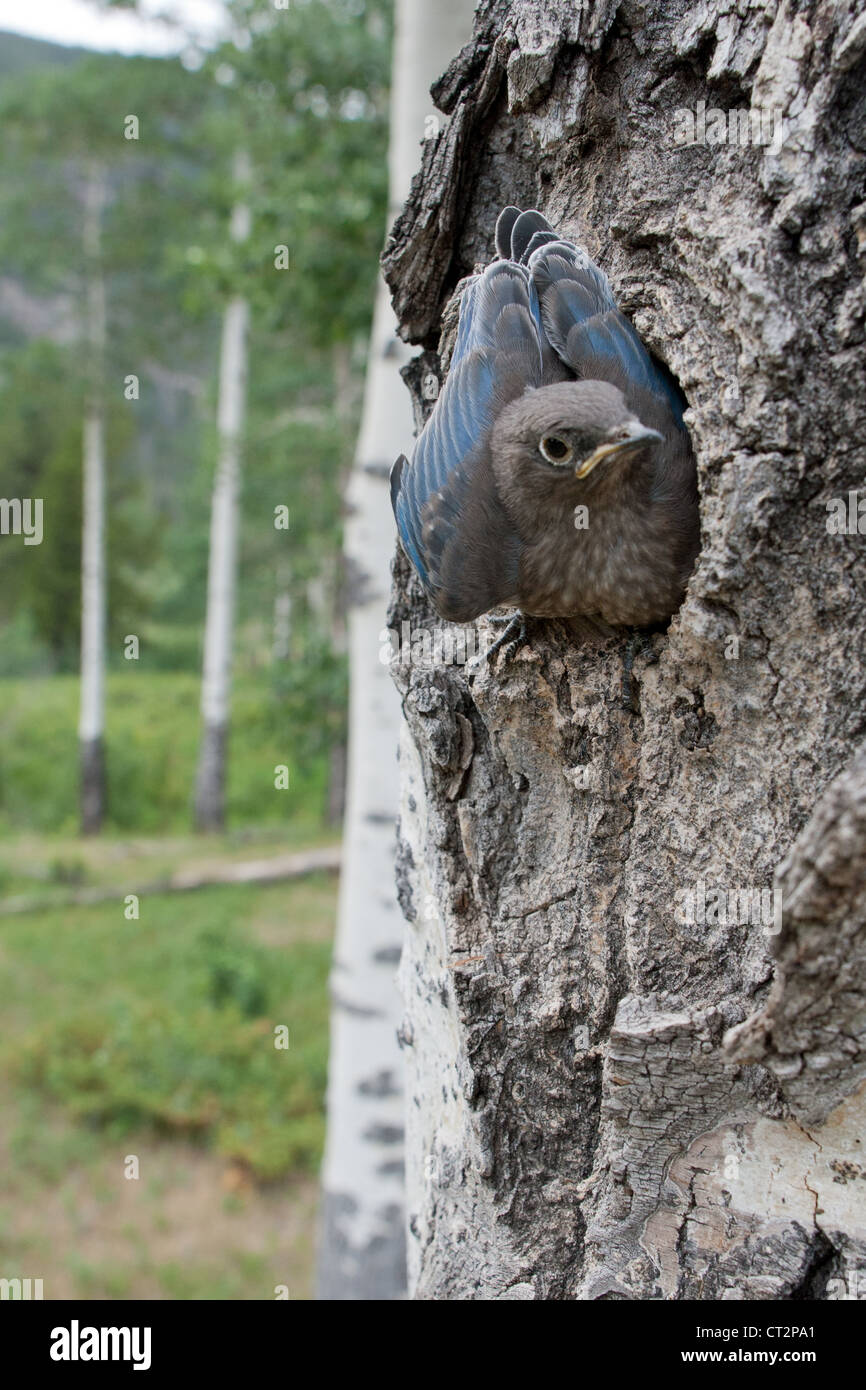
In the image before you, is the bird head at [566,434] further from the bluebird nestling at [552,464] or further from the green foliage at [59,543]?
the green foliage at [59,543]

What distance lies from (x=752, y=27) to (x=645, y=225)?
0.92 feet

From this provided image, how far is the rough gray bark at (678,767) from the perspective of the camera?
4.55 feet

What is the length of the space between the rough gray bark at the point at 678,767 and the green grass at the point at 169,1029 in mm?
5074

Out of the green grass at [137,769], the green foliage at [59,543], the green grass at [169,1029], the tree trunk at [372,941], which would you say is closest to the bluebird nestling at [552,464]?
the tree trunk at [372,941]

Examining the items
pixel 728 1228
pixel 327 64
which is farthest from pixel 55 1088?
pixel 327 64

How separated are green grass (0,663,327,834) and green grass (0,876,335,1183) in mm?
3765

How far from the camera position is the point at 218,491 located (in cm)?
1180

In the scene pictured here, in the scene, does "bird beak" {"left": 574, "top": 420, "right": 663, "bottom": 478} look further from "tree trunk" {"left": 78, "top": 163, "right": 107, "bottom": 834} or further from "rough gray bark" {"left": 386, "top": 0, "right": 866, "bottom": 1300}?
"tree trunk" {"left": 78, "top": 163, "right": 107, "bottom": 834}

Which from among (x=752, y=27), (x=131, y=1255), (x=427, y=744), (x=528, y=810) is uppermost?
(x=752, y=27)

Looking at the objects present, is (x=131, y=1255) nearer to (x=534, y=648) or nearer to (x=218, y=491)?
(x=534, y=648)

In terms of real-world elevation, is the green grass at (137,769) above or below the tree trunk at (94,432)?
below

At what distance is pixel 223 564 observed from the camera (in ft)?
39.2

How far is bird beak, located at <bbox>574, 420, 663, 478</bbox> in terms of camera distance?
1467mm

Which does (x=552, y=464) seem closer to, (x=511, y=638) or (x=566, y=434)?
(x=566, y=434)
